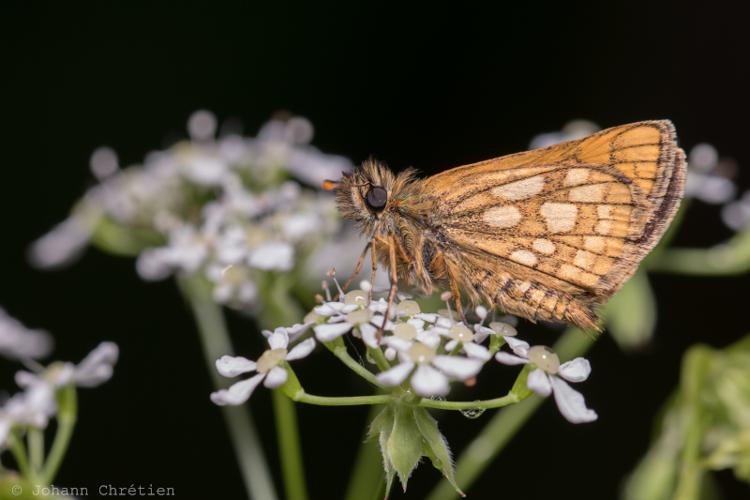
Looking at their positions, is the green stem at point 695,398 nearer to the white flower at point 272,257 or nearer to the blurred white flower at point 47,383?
the white flower at point 272,257

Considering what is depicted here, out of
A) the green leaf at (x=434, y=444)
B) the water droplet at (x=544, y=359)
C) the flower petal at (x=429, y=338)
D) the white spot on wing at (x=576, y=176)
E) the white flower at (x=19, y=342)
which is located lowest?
the green leaf at (x=434, y=444)

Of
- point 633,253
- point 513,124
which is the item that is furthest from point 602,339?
point 633,253

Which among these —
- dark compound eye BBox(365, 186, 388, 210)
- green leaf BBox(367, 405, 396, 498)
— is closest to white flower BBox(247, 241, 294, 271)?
dark compound eye BBox(365, 186, 388, 210)

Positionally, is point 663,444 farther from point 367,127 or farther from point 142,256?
point 367,127

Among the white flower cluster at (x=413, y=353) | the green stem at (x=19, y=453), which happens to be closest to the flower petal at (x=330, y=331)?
the white flower cluster at (x=413, y=353)

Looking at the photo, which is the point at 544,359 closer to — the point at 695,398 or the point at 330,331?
the point at 330,331

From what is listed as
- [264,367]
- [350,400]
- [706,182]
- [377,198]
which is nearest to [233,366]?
[264,367]

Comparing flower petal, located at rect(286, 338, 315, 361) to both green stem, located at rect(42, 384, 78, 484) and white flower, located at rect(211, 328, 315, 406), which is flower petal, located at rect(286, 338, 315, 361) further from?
green stem, located at rect(42, 384, 78, 484)
